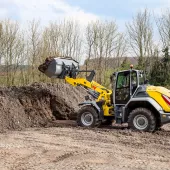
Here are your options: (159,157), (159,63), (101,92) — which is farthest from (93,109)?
(159,63)

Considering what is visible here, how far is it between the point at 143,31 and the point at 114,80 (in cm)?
1791

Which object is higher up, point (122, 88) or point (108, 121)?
point (122, 88)

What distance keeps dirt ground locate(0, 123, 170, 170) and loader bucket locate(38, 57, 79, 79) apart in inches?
74.6

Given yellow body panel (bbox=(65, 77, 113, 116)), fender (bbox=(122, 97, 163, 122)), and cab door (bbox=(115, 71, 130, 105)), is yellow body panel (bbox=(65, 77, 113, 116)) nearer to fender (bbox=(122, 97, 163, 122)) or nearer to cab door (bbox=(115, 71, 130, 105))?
cab door (bbox=(115, 71, 130, 105))

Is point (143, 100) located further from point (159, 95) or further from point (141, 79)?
point (141, 79)

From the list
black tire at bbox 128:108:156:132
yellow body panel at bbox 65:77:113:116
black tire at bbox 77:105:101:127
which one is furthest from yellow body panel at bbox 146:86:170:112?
black tire at bbox 77:105:101:127

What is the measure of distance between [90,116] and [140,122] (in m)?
1.74

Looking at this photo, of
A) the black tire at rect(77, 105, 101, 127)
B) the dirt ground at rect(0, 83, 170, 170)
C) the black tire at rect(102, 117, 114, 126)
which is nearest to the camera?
the dirt ground at rect(0, 83, 170, 170)

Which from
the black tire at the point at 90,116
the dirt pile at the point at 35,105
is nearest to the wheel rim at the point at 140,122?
the black tire at the point at 90,116

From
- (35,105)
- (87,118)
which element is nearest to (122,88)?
(87,118)

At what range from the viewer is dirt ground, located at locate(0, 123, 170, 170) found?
20.4 feet

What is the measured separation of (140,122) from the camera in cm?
998

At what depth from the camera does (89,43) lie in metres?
26.4

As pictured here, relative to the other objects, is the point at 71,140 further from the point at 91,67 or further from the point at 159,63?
the point at 159,63
